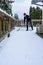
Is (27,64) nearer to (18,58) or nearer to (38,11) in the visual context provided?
(18,58)

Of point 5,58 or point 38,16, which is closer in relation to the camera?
point 5,58

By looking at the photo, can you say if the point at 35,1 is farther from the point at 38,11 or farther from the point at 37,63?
the point at 38,11

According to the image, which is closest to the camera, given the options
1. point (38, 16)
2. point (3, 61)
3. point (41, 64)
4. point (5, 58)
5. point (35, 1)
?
point (41, 64)

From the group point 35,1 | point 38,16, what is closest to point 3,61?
point 35,1

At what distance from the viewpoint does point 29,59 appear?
20.4ft

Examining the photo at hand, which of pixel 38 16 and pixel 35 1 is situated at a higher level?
pixel 35 1

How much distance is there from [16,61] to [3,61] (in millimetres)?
341

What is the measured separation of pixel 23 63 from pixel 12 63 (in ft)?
0.91

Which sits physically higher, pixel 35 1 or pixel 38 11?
pixel 35 1

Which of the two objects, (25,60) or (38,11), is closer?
(25,60)

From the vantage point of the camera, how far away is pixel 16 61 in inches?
235

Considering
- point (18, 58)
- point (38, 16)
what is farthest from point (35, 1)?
point (38, 16)

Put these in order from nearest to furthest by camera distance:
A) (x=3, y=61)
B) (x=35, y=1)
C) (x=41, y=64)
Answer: (x=41, y=64) → (x=3, y=61) → (x=35, y=1)

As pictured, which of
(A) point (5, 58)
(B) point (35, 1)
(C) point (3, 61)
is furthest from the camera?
(B) point (35, 1)
